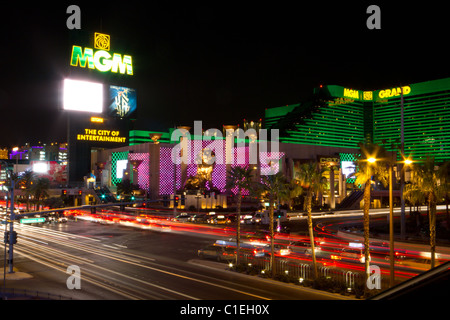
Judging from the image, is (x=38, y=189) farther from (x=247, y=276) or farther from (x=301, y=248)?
(x=247, y=276)

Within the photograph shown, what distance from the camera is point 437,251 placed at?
2902cm

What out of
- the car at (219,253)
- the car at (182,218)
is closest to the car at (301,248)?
the car at (219,253)

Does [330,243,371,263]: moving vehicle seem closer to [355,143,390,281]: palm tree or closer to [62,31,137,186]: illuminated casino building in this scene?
[355,143,390,281]: palm tree

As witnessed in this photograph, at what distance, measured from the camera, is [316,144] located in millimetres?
145375

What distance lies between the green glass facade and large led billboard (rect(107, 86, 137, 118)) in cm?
5194

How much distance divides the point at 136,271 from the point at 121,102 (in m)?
101

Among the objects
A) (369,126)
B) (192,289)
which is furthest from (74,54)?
(369,126)

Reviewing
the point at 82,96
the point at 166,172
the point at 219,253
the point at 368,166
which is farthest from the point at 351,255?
the point at 82,96

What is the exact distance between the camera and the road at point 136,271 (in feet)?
68.0

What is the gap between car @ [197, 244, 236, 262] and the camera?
30408mm

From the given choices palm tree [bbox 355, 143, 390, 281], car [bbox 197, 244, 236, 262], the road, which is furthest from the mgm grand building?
the road

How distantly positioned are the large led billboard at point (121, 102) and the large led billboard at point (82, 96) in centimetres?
516

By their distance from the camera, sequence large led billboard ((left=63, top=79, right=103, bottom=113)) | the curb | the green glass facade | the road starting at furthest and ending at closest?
the green glass facade < large led billboard ((left=63, top=79, right=103, bottom=113)) < the road < the curb

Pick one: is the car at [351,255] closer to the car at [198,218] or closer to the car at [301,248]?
the car at [301,248]
